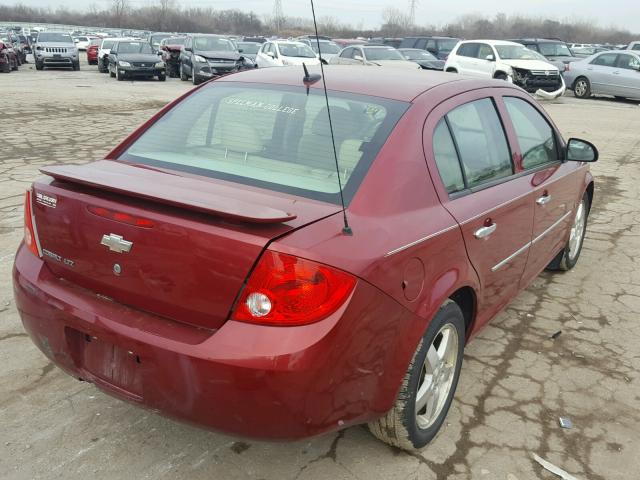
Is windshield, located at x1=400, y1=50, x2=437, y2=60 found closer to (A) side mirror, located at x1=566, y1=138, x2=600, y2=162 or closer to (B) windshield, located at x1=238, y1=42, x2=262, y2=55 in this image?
(B) windshield, located at x1=238, y1=42, x2=262, y2=55

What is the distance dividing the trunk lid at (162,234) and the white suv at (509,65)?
16.7 metres

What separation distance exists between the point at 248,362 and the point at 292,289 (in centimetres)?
28

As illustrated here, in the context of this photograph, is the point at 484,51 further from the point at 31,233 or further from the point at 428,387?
the point at 31,233

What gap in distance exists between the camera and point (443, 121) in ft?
9.22

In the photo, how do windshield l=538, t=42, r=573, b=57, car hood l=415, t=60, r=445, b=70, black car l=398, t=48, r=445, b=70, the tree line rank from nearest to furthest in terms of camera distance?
car hood l=415, t=60, r=445, b=70, black car l=398, t=48, r=445, b=70, windshield l=538, t=42, r=573, b=57, the tree line

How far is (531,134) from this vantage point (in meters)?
3.75

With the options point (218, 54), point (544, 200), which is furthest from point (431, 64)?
point (544, 200)

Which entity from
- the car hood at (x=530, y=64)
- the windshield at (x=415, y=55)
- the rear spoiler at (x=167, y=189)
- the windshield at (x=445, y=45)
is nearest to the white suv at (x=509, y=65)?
the car hood at (x=530, y=64)

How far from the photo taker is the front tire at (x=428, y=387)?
2459mm

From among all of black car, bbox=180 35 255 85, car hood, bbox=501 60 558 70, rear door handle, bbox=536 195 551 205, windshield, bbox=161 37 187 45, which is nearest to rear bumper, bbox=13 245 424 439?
rear door handle, bbox=536 195 551 205

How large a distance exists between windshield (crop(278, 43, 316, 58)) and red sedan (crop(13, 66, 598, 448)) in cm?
1816

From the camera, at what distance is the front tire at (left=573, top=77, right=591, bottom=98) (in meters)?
19.9

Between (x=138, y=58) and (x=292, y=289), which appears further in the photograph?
(x=138, y=58)

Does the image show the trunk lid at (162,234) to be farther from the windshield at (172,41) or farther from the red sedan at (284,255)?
the windshield at (172,41)
